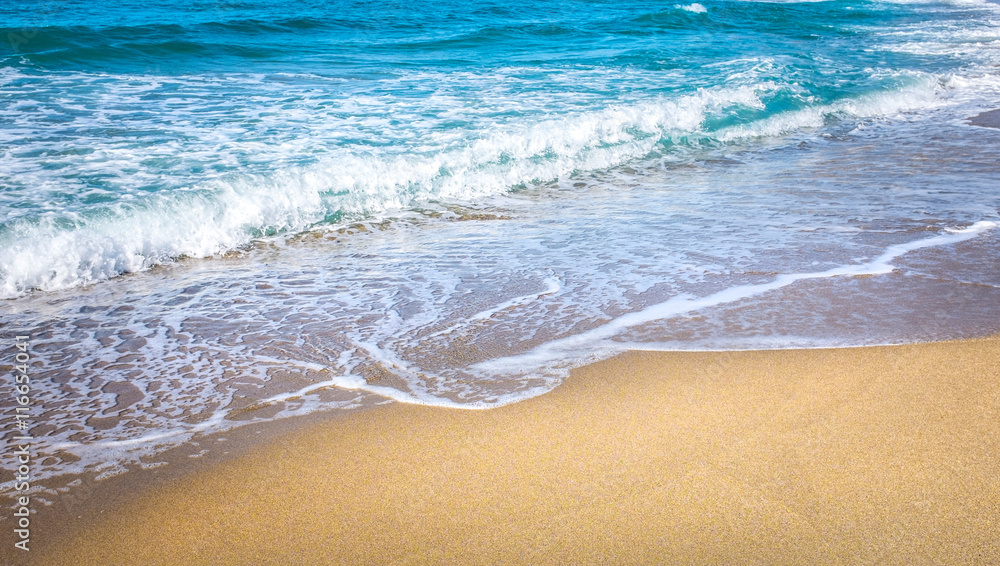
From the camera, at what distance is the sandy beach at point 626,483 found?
6.44 feet

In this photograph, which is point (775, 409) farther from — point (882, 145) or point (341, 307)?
point (882, 145)

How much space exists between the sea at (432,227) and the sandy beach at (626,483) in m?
0.25

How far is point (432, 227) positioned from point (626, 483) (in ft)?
11.7

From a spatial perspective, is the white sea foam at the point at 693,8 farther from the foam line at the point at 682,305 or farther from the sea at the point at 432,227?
the foam line at the point at 682,305

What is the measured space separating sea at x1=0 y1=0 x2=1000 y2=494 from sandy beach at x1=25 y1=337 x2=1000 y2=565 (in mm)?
248

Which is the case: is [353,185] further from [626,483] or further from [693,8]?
[693,8]

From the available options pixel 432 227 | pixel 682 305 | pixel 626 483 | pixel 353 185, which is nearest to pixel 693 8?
pixel 353 185

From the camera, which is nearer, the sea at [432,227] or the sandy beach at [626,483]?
the sandy beach at [626,483]

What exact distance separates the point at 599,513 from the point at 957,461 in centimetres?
121

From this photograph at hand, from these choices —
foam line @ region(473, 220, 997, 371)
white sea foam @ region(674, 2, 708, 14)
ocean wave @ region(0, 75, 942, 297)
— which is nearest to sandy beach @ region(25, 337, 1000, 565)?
foam line @ region(473, 220, 997, 371)

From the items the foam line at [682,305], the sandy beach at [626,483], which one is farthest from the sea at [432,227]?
the sandy beach at [626,483]

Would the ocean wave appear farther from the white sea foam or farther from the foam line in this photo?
the white sea foam

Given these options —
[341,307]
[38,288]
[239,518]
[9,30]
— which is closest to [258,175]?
[38,288]

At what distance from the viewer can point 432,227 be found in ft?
17.9
